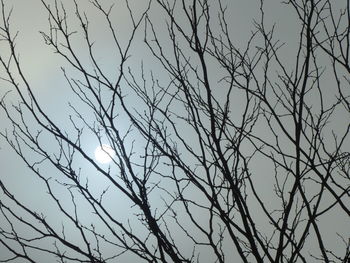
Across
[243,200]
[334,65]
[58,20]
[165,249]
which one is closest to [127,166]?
[165,249]

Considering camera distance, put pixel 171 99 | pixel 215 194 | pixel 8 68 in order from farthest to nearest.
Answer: pixel 171 99, pixel 8 68, pixel 215 194

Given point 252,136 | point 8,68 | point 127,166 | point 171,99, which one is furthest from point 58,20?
point 252,136

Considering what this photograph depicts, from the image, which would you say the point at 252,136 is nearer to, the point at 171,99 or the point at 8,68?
the point at 171,99

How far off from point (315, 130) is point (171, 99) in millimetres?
1013

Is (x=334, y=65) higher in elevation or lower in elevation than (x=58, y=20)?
lower

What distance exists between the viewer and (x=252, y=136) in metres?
2.54

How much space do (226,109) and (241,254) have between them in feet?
2.98

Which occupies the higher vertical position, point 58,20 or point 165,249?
point 58,20

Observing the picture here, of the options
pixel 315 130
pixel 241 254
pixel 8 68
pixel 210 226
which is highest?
pixel 8 68

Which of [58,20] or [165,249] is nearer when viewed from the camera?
[165,249]

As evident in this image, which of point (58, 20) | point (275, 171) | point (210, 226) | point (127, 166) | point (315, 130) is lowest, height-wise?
point (210, 226)

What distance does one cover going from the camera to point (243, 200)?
6.70 ft

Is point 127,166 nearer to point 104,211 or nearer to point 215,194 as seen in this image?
point 104,211

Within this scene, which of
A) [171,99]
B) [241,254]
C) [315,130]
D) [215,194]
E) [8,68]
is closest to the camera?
[241,254]
